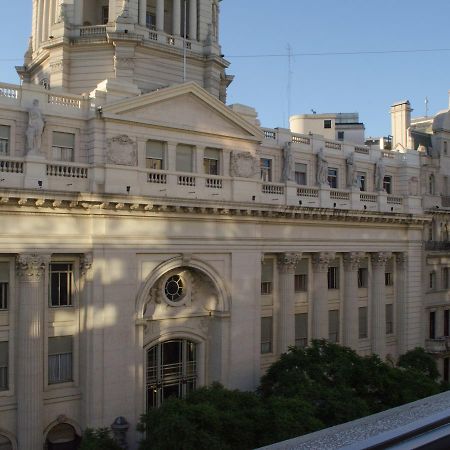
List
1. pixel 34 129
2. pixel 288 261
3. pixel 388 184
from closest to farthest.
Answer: pixel 34 129 < pixel 288 261 < pixel 388 184

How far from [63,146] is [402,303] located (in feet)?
87.0

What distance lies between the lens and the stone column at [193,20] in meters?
41.4

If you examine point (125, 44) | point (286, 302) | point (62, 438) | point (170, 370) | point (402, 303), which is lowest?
point (62, 438)

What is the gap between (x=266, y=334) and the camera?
3522 cm

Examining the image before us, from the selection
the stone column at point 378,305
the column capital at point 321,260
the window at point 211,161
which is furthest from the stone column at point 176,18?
the stone column at point 378,305

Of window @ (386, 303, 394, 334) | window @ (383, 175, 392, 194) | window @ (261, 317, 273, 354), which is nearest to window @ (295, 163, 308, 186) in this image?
window @ (383, 175, 392, 194)

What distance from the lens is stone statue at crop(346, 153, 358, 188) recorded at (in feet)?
131

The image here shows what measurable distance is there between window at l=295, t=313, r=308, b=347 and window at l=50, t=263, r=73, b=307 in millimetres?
14898

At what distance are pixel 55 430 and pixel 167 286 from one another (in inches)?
347

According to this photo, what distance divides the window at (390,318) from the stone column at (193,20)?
23551mm

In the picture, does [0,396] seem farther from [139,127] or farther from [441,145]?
[441,145]

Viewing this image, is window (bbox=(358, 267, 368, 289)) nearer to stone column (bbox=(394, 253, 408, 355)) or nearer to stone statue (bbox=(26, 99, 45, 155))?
stone column (bbox=(394, 253, 408, 355))

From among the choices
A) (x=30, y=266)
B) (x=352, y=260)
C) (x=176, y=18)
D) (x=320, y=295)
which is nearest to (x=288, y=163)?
(x=352, y=260)

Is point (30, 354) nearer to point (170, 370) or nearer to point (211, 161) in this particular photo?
point (170, 370)
